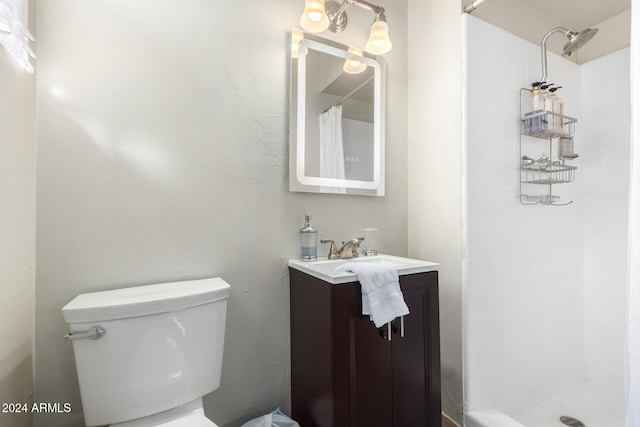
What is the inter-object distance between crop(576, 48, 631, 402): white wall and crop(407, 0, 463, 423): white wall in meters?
1.19

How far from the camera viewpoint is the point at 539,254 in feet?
5.44

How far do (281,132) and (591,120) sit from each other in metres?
2.07

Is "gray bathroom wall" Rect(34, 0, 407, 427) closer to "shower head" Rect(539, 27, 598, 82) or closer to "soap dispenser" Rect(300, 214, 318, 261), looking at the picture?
"soap dispenser" Rect(300, 214, 318, 261)

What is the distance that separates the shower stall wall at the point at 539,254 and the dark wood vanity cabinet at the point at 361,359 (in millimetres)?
326

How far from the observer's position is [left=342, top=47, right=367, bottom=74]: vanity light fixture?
150 cm

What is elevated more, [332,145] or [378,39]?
[378,39]

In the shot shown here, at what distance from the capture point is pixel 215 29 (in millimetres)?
1226

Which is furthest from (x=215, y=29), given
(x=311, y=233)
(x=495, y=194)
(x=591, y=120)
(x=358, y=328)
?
(x=591, y=120)

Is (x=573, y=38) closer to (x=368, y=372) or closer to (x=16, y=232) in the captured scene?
(x=368, y=372)

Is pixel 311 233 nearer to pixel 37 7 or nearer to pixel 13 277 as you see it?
pixel 13 277

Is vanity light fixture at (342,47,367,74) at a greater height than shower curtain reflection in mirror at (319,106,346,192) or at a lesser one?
greater

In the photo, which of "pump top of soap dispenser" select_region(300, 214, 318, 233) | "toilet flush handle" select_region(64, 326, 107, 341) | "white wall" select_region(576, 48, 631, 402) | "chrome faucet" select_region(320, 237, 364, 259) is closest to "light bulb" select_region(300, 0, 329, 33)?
"pump top of soap dispenser" select_region(300, 214, 318, 233)

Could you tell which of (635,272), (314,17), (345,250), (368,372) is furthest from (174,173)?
(635,272)

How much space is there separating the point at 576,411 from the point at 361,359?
153 centimetres
